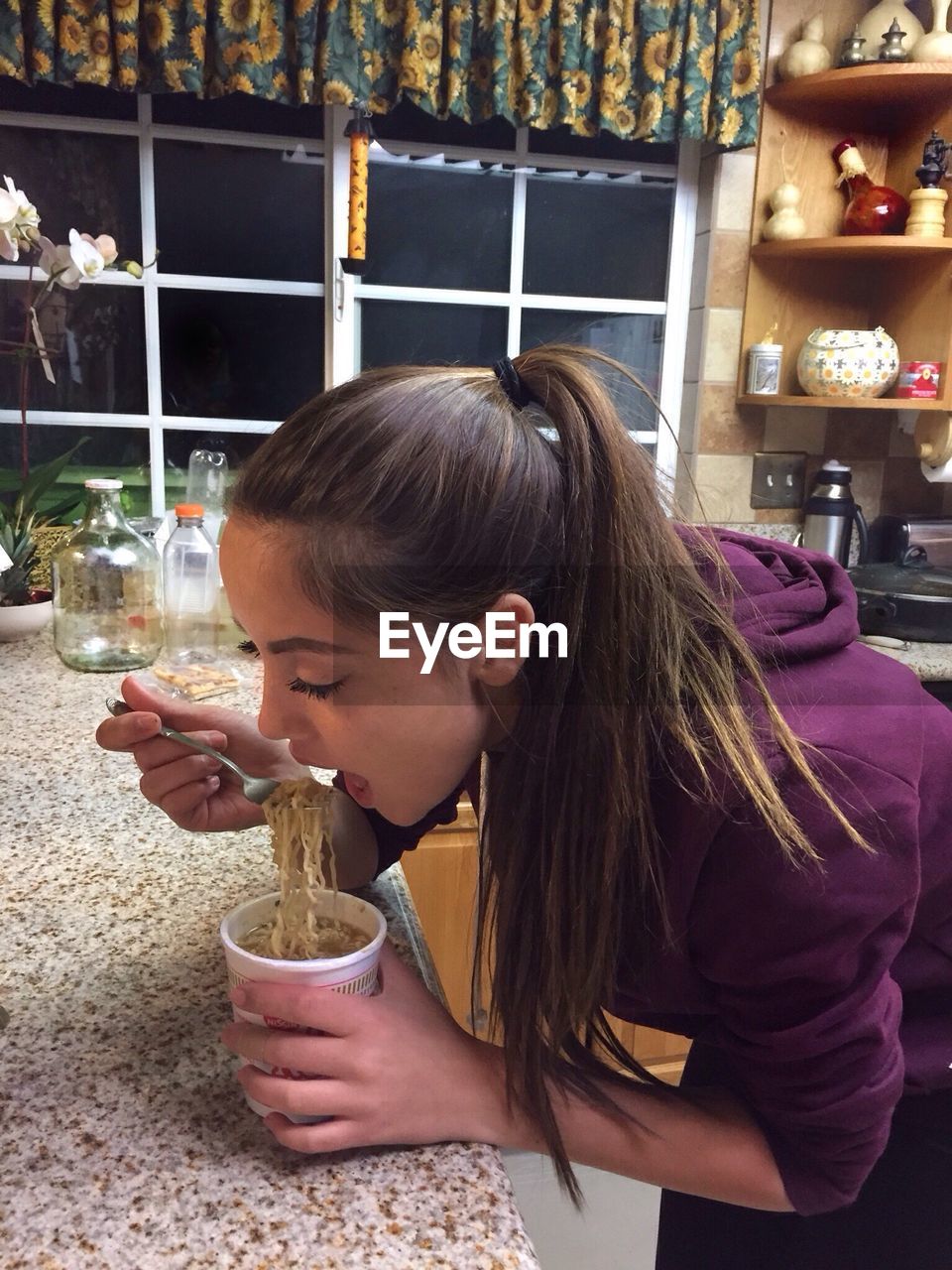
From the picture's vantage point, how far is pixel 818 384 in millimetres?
2043

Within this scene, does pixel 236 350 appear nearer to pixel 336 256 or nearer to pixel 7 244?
pixel 336 256

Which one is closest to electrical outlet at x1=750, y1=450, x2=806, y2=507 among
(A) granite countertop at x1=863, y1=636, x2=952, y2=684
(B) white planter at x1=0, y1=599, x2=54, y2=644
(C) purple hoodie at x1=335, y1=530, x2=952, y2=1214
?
(A) granite countertop at x1=863, y1=636, x2=952, y2=684

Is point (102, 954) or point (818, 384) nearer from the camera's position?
point (102, 954)

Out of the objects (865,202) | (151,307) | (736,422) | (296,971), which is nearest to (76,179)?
(151,307)

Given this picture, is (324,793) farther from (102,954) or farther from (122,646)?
(122,646)

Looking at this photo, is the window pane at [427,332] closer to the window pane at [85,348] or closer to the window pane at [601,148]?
the window pane at [601,148]

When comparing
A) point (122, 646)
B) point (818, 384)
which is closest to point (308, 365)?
point (122, 646)

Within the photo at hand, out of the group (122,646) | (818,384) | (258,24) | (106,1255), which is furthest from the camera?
(818,384)

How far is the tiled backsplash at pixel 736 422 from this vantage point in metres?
2.12

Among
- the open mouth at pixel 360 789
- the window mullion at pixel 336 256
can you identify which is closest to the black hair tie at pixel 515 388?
the open mouth at pixel 360 789

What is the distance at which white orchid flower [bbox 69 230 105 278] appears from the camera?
1514 millimetres

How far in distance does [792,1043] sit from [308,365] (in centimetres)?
192

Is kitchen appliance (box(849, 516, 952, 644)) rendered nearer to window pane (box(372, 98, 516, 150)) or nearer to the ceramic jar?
the ceramic jar

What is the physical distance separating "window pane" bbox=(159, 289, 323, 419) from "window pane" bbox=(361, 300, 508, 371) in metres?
0.12
